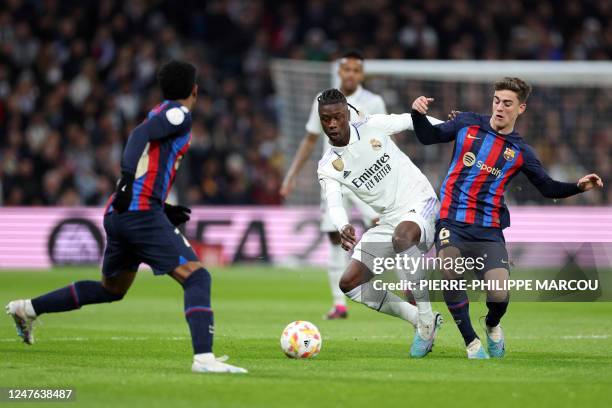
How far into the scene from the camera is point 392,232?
8562 millimetres

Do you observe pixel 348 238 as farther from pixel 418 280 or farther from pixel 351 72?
pixel 351 72

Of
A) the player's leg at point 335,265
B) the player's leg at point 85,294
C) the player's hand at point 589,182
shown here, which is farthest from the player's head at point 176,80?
the player's leg at point 335,265

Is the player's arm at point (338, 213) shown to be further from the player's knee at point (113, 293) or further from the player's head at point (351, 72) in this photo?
the player's head at point (351, 72)

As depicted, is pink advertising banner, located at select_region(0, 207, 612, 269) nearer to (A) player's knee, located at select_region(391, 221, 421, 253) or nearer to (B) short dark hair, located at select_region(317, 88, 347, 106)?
(A) player's knee, located at select_region(391, 221, 421, 253)

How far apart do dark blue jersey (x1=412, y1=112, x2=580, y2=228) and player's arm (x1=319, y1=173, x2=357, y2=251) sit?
2.45 feet

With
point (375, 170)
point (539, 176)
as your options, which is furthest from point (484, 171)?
point (375, 170)

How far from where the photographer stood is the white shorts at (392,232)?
8414 millimetres

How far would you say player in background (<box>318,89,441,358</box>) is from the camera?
8242 millimetres

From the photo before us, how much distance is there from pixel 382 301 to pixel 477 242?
3.12 ft

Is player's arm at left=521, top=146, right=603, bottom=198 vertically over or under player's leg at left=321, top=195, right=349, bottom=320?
over

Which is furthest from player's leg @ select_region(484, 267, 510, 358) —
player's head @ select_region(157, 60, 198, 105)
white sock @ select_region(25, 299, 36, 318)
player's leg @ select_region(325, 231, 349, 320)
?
player's leg @ select_region(325, 231, 349, 320)

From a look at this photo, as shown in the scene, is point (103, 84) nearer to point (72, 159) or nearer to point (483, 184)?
point (72, 159)

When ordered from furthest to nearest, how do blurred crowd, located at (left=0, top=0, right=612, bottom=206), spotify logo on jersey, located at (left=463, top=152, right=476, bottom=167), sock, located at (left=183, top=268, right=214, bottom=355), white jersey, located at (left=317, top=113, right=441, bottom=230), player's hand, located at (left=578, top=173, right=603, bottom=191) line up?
blurred crowd, located at (left=0, top=0, right=612, bottom=206)
white jersey, located at (left=317, top=113, right=441, bottom=230)
spotify logo on jersey, located at (left=463, top=152, right=476, bottom=167)
player's hand, located at (left=578, top=173, right=603, bottom=191)
sock, located at (left=183, top=268, right=214, bottom=355)

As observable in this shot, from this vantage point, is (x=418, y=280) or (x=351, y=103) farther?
(x=351, y=103)
